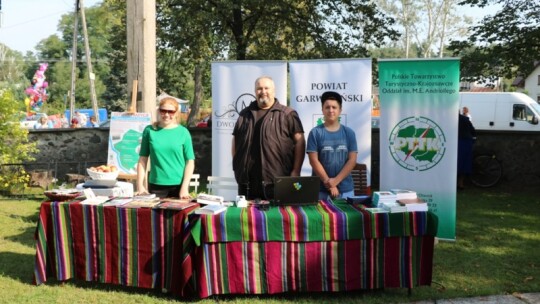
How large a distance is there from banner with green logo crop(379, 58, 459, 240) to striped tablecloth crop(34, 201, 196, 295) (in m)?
2.87

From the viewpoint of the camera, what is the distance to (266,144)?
14.0ft

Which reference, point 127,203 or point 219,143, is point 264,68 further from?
point 127,203

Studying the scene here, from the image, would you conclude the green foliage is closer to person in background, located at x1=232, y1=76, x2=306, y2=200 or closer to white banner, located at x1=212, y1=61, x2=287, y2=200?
white banner, located at x1=212, y1=61, x2=287, y2=200

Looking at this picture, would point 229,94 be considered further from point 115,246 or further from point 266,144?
point 115,246

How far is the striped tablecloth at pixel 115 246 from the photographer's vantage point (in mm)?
3818

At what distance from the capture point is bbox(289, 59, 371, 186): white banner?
20.7 feet

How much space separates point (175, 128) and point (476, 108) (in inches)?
518

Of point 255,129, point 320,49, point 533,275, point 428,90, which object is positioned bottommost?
point 533,275

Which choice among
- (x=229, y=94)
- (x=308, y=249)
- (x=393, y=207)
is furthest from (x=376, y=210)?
(x=229, y=94)

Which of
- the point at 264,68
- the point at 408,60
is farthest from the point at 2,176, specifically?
the point at 408,60

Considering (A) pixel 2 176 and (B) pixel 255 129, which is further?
(A) pixel 2 176

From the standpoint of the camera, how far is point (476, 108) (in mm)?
15453

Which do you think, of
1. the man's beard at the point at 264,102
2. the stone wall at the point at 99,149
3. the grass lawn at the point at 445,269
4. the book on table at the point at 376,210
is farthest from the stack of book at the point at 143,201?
the stone wall at the point at 99,149

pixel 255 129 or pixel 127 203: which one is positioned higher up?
pixel 255 129
